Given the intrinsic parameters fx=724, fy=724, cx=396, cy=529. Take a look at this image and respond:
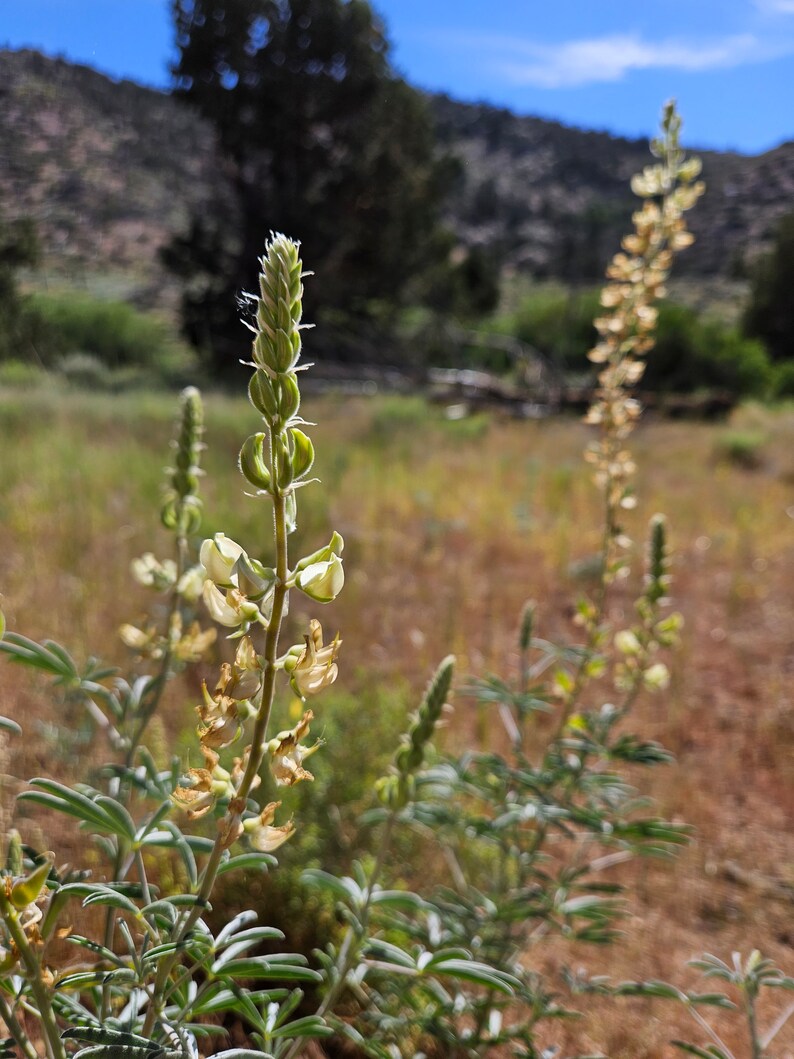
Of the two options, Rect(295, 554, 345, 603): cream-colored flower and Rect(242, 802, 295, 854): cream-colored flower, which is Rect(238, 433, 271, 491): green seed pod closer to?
Rect(295, 554, 345, 603): cream-colored flower

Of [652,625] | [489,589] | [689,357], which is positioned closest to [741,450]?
[489,589]

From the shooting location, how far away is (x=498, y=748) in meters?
2.49

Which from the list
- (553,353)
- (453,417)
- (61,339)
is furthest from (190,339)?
(553,353)

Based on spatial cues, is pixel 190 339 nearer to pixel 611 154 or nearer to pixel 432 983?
pixel 432 983

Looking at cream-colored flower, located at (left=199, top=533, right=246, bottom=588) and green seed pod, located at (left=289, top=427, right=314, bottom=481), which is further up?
green seed pod, located at (left=289, top=427, right=314, bottom=481)

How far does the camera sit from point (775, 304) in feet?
70.7

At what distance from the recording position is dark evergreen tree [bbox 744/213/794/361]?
19469 millimetres

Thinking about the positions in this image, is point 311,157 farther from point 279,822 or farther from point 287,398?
point 287,398

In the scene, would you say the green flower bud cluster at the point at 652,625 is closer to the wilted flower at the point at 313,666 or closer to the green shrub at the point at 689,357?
the wilted flower at the point at 313,666

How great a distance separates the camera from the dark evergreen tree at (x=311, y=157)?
8.56 metres

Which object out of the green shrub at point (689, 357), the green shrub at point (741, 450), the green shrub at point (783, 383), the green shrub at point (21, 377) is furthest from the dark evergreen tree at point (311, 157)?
the green shrub at point (783, 383)

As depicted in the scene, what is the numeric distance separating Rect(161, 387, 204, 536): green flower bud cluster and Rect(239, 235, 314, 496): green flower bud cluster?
0.49 m

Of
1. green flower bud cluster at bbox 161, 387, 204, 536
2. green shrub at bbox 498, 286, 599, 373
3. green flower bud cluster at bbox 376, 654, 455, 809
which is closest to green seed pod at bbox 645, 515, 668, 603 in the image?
green flower bud cluster at bbox 376, 654, 455, 809

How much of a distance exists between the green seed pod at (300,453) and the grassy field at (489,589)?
138 cm
